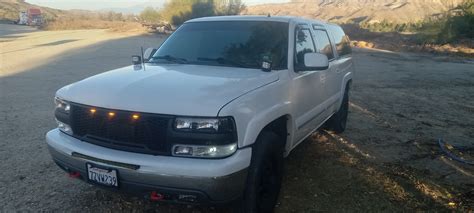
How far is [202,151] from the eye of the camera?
9.70 feet

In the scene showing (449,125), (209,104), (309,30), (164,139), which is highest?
(309,30)

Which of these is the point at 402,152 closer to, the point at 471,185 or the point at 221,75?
the point at 471,185

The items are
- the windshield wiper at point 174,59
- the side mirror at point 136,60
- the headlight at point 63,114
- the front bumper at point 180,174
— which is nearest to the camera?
the front bumper at point 180,174

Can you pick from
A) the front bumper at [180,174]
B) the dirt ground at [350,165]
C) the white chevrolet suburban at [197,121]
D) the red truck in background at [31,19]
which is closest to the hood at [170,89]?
the white chevrolet suburban at [197,121]

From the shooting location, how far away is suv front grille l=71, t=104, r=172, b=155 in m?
2.99

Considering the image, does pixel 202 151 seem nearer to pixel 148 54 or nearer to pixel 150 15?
pixel 148 54

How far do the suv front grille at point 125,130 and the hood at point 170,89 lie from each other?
60mm

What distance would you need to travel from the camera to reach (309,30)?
5.07m

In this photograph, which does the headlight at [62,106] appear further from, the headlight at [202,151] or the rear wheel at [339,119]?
the rear wheel at [339,119]

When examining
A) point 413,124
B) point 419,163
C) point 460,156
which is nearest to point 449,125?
point 413,124

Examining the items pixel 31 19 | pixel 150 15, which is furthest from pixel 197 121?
pixel 31 19

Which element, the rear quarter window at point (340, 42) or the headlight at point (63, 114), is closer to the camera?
the headlight at point (63, 114)

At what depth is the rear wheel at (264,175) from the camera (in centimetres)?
326

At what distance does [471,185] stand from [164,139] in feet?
12.3
